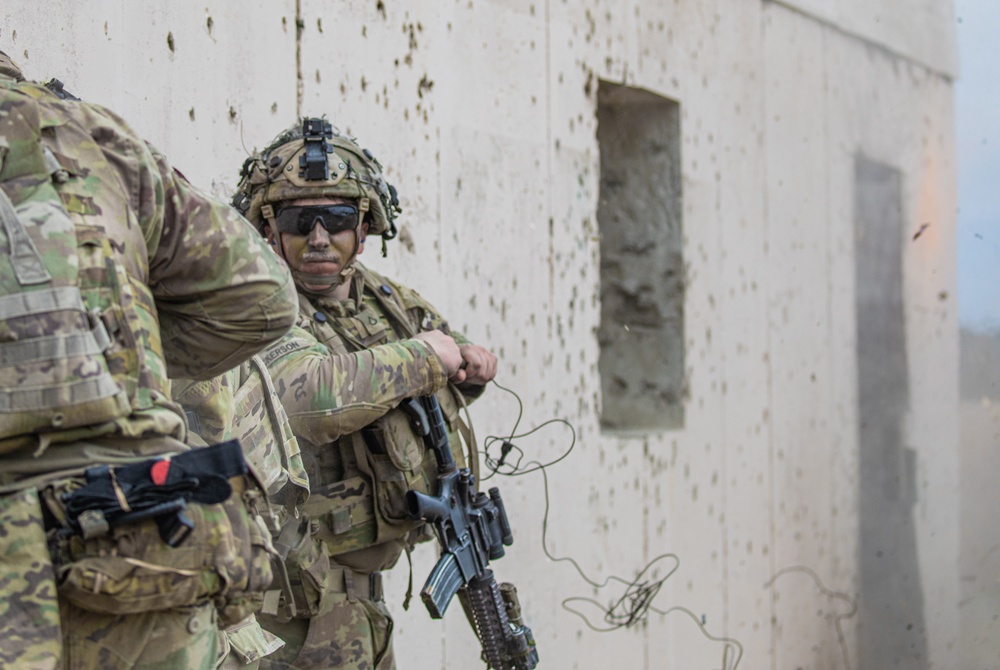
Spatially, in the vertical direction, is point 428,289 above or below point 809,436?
above

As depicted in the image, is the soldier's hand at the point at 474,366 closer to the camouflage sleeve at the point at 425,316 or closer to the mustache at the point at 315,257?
the camouflage sleeve at the point at 425,316

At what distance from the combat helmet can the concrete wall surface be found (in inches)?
16.7

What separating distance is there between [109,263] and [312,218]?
4.41ft

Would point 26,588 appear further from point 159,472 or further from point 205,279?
point 205,279

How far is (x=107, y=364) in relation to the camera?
2031 mm

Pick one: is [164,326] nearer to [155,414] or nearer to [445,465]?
[155,414]

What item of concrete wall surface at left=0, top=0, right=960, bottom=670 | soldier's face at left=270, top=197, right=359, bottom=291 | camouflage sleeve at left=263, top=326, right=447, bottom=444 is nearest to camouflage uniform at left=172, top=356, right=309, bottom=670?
camouflage sleeve at left=263, top=326, right=447, bottom=444

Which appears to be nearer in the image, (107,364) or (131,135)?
(107,364)

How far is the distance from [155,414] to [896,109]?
Answer: 677 centimetres

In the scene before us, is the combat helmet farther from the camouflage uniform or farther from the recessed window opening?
the recessed window opening

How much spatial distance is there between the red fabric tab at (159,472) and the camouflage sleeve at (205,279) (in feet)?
1.31

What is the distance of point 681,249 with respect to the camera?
6.32m

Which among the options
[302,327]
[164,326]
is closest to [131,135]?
[164,326]

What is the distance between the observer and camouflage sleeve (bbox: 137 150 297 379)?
7.29 feet
